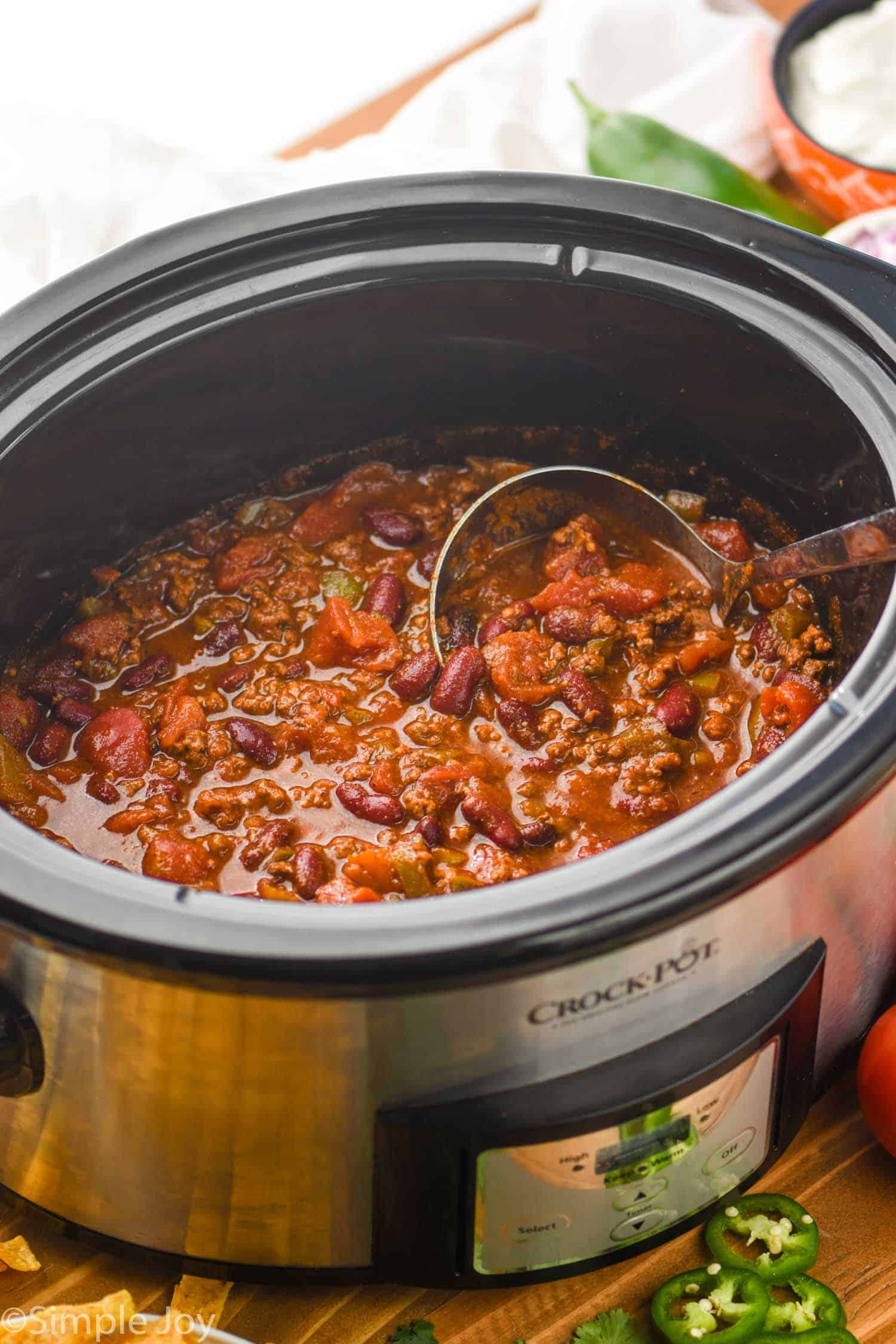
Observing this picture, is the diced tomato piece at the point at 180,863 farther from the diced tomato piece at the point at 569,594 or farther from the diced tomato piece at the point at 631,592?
the diced tomato piece at the point at 631,592

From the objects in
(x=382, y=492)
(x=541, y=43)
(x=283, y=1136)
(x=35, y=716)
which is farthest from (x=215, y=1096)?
(x=541, y=43)

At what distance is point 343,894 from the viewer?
2369 millimetres

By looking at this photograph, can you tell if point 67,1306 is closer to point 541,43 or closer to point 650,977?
point 650,977

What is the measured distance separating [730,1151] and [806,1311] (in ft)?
0.91

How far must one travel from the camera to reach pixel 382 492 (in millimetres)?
3266

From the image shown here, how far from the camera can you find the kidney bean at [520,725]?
2.76m

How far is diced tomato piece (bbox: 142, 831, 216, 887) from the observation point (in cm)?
251

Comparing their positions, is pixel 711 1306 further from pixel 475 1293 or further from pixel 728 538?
pixel 728 538

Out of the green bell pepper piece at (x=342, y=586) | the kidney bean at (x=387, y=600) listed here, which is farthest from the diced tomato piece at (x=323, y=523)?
the kidney bean at (x=387, y=600)

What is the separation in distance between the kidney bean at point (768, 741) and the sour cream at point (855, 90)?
1.99 m

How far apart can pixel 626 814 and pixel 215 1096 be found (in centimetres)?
98

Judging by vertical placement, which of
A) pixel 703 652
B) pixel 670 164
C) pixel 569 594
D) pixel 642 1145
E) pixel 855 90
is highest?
pixel 855 90

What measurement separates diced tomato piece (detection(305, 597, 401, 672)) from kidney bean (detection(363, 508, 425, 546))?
27cm

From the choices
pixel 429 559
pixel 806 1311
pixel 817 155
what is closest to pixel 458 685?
pixel 429 559
